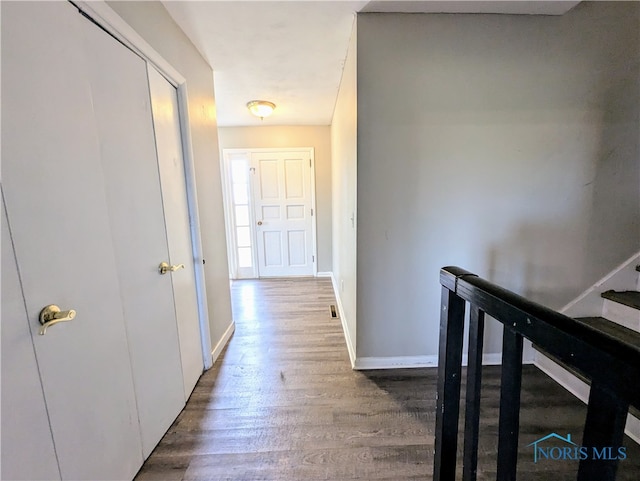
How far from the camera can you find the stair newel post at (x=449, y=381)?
85 centimetres

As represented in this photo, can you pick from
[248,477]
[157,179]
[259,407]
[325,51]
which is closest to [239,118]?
[325,51]

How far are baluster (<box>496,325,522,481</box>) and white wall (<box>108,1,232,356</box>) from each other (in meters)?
1.97

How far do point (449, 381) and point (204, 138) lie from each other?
2.25 m

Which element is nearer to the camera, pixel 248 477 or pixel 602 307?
pixel 248 477

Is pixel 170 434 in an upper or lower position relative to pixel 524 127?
lower

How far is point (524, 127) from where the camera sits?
1827mm

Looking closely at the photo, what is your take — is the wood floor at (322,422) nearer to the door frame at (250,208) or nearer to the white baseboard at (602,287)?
the white baseboard at (602,287)

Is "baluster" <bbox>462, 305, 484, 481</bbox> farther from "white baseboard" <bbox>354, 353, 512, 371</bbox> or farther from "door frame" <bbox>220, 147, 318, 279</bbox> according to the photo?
"door frame" <bbox>220, 147, 318, 279</bbox>

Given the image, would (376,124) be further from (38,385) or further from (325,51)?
(38,385)

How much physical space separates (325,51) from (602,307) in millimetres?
2721

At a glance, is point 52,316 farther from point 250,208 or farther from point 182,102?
point 250,208

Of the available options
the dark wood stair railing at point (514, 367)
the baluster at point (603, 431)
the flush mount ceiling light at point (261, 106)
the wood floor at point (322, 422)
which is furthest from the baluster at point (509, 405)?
the flush mount ceiling light at point (261, 106)

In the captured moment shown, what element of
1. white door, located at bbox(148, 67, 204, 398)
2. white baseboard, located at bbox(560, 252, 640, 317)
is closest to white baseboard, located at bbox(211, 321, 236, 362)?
white door, located at bbox(148, 67, 204, 398)

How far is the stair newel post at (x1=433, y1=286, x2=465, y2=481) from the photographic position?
2.80 ft
